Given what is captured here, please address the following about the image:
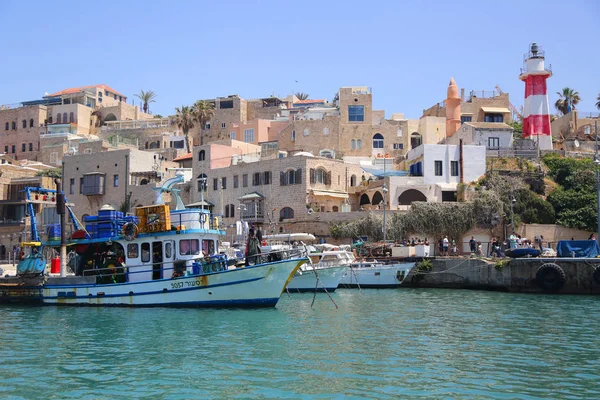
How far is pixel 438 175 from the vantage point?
1796 inches

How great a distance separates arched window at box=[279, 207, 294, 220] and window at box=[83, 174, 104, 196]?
17.0 meters

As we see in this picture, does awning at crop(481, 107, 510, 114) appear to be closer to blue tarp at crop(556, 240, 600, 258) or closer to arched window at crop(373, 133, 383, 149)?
arched window at crop(373, 133, 383, 149)

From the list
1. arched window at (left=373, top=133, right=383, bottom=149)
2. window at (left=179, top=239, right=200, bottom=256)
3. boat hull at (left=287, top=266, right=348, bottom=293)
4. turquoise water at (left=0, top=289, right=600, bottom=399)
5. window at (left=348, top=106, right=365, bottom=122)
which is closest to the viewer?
turquoise water at (left=0, top=289, right=600, bottom=399)

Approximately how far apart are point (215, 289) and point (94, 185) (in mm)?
33476

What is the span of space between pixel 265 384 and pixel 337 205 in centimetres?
3584

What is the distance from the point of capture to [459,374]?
1241 cm

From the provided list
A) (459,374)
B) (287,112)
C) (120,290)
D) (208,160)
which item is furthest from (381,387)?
(287,112)

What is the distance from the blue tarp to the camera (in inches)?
1210

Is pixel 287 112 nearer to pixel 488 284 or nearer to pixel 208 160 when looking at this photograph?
pixel 208 160

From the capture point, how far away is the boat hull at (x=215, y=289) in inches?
882

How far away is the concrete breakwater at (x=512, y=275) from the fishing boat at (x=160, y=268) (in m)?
13.0

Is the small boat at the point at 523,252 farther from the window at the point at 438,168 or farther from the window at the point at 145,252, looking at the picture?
the window at the point at 145,252

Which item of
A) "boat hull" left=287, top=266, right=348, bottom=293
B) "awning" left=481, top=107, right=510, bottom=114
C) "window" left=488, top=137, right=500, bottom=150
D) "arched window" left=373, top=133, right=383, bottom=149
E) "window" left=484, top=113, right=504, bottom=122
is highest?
"awning" left=481, top=107, right=510, bottom=114

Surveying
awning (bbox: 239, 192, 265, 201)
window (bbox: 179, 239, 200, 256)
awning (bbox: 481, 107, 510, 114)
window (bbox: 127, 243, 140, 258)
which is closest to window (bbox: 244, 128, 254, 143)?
awning (bbox: 239, 192, 265, 201)
